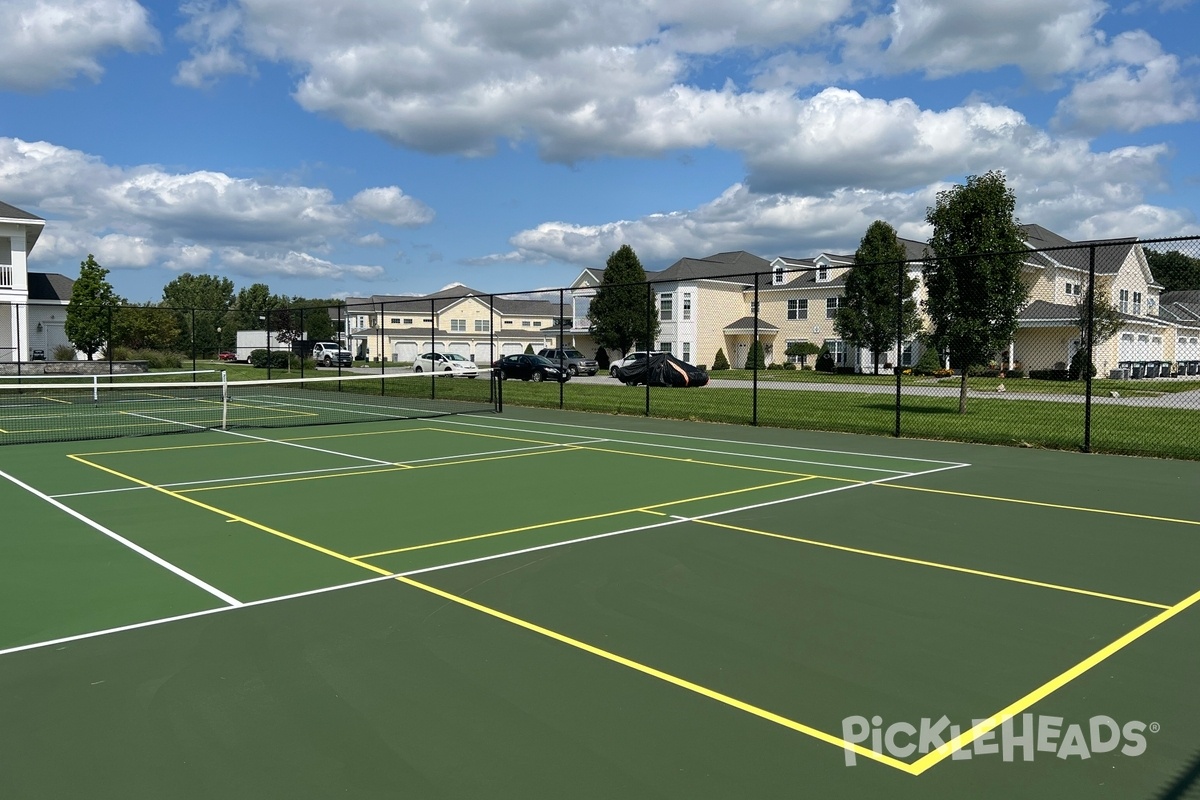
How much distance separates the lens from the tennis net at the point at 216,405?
1895 centimetres

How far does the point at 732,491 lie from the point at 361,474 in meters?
5.27

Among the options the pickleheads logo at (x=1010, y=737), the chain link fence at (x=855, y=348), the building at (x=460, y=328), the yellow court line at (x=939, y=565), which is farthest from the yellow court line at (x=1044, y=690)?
the building at (x=460, y=328)

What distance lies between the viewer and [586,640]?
17.7 feet

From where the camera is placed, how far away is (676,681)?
4.75 m

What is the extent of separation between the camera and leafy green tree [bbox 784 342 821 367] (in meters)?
54.2

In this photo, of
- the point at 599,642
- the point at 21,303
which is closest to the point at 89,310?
the point at 21,303

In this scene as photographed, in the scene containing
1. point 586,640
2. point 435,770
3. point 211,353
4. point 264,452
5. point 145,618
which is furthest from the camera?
point 211,353

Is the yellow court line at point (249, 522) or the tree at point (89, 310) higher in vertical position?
the tree at point (89, 310)

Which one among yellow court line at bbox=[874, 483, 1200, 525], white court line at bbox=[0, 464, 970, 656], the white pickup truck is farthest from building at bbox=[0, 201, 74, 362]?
yellow court line at bbox=[874, 483, 1200, 525]

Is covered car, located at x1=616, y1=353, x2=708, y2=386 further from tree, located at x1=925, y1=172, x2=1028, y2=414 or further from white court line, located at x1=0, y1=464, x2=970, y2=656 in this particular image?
white court line, located at x1=0, y1=464, x2=970, y2=656

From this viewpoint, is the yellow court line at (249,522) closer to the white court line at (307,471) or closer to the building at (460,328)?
the white court line at (307,471)

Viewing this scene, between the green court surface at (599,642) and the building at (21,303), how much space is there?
Result: 34.8m

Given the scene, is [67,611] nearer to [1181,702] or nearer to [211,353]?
[1181,702]

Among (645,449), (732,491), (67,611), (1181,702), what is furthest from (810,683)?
(645,449)
